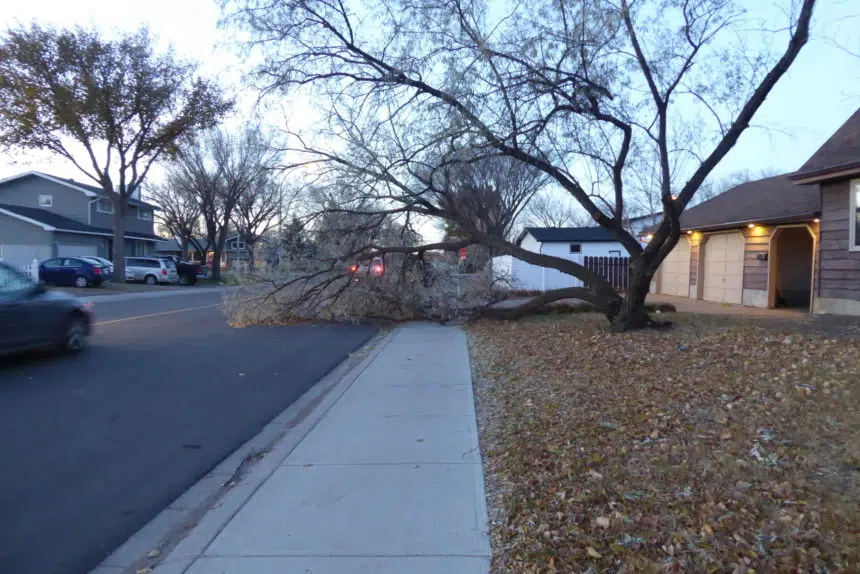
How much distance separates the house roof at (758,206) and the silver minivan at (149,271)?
29.5 metres

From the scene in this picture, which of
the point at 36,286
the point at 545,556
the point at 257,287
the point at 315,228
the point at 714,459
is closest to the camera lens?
the point at 545,556

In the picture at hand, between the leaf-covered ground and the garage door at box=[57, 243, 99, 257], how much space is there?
37.1 metres

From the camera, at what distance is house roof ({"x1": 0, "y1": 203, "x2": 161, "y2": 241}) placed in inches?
1435

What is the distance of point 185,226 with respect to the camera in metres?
51.4

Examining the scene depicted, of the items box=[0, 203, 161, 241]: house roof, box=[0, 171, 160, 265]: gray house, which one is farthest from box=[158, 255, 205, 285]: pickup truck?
box=[0, 171, 160, 265]: gray house

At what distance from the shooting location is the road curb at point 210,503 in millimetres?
4098

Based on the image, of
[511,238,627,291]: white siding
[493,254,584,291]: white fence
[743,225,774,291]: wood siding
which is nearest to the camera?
[743,225,774,291]: wood siding

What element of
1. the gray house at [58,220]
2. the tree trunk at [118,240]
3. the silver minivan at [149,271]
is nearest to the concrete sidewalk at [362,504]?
the tree trunk at [118,240]

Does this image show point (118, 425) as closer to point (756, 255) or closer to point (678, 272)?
point (756, 255)

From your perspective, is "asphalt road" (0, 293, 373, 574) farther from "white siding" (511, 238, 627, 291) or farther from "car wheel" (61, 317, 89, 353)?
"white siding" (511, 238, 627, 291)

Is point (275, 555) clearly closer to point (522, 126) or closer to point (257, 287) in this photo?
point (522, 126)

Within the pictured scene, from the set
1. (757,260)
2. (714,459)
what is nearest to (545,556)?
(714,459)

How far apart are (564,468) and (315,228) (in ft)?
37.7

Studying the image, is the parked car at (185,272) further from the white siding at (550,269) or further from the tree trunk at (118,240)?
the white siding at (550,269)
